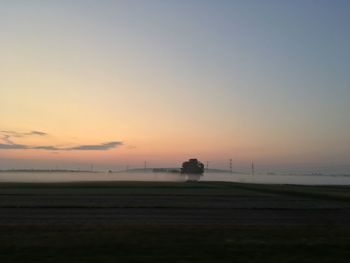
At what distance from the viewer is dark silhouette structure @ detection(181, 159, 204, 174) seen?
190250 mm

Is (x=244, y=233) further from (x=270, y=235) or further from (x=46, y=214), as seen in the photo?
(x=46, y=214)

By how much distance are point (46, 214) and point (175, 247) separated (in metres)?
16.5

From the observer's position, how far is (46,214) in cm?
2784

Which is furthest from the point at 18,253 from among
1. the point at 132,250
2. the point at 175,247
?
the point at 175,247

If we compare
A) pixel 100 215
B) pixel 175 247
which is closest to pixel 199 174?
pixel 100 215

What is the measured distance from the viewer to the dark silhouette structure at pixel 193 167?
190250 mm

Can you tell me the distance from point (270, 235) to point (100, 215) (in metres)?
13.8

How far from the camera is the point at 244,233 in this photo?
17.0 meters

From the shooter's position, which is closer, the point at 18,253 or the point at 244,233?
the point at 18,253

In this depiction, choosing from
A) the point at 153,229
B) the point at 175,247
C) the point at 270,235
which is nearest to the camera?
the point at 175,247

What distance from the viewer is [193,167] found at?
627 ft

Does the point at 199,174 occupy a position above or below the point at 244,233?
above

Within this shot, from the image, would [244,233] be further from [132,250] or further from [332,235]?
[132,250]

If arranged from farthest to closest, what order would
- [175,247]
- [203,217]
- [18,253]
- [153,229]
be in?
[203,217], [153,229], [175,247], [18,253]
